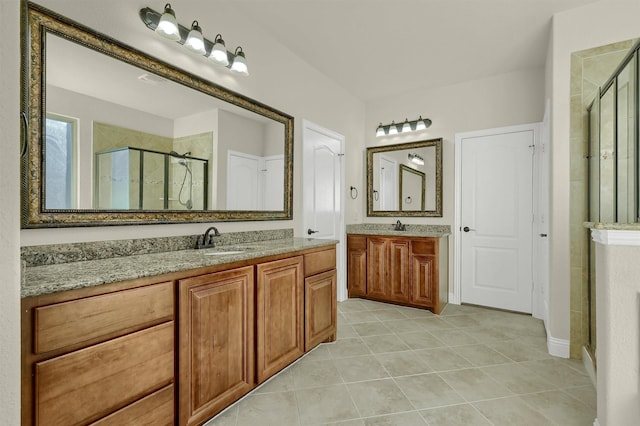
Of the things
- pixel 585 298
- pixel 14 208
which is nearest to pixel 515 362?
pixel 585 298

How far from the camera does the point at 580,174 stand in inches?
93.0

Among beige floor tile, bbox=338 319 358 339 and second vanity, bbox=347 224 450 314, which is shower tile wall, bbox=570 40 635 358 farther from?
beige floor tile, bbox=338 319 358 339

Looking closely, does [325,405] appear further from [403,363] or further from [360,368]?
[403,363]

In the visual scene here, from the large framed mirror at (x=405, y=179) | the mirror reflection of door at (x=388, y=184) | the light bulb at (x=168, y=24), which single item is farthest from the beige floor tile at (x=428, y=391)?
the light bulb at (x=168, y=24)

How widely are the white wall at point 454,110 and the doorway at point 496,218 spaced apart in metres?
0.12

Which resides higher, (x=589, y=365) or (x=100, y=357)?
(x=100, y=357)

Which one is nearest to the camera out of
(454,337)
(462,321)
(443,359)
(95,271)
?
(95,271)

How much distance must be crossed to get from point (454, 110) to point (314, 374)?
3551mm

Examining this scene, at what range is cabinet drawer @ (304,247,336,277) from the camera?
2289 millimetres

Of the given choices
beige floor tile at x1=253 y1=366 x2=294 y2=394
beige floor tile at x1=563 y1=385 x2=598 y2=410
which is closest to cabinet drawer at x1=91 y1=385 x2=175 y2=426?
beige floor tile at x1=253 y1=366 x2=294 y2=394

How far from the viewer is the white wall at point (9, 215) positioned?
74cm

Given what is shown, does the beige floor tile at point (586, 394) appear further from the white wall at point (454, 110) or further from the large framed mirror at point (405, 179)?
the large framed mirror at point (405, 179)

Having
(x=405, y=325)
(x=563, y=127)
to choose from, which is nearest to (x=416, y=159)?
(x=563, y=127)

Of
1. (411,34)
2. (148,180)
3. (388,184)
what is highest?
(411,34)
